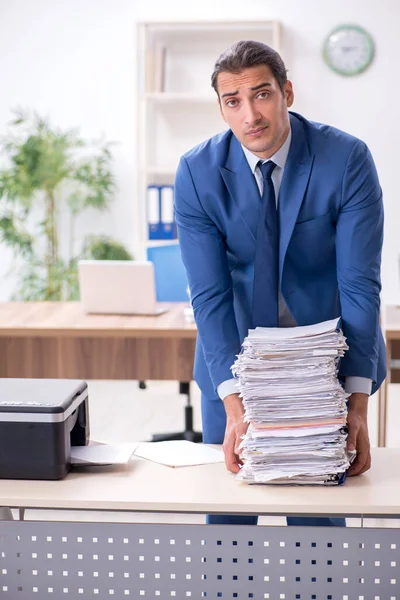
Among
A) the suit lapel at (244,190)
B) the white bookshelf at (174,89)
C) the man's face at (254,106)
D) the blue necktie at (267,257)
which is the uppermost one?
the white bookshelf at (174,89)

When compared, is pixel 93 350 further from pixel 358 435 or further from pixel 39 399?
pixel 358 435

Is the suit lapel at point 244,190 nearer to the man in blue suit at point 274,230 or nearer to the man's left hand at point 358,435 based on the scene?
the man in blue suit at point 274,230

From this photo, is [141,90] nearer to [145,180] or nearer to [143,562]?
[145,180]

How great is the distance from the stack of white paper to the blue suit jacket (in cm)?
16

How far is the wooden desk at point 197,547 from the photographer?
5.40 ft

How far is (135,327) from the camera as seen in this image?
337cm

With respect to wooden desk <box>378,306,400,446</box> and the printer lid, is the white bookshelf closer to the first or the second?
wooden desk <box>378,306,400,446</box>

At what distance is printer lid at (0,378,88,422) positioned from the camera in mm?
1722

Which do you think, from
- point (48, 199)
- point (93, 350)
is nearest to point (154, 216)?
point (48, 199)

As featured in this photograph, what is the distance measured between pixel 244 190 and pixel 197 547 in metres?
0.79

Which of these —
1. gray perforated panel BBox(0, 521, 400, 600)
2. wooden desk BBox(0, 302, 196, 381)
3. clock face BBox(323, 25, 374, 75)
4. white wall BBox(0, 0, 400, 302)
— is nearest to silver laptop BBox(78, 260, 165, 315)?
wooden desk BBox(0, 302, 196, 381)

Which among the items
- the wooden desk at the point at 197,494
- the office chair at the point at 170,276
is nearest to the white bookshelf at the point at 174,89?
the office chair at the point at 170,276

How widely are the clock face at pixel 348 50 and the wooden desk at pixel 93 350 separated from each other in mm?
2653

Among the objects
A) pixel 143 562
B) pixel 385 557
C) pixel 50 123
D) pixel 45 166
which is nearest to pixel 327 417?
pixel 385 557
